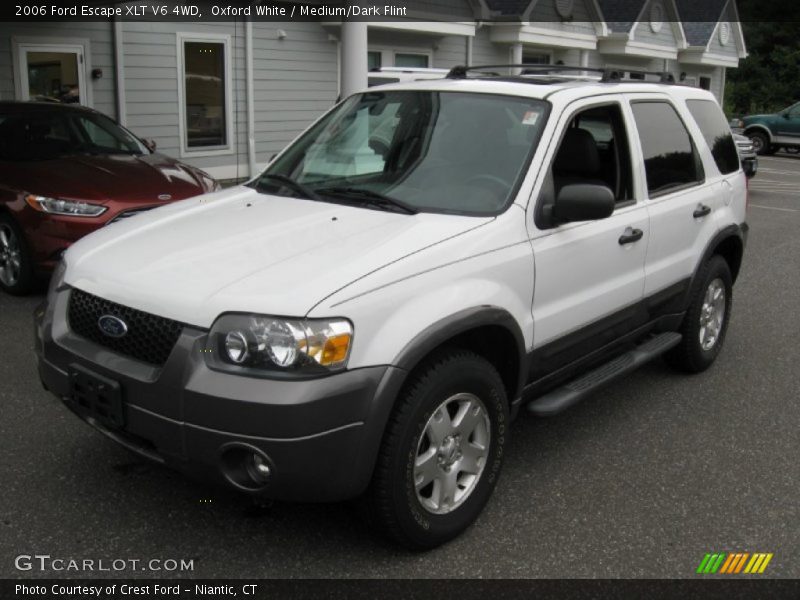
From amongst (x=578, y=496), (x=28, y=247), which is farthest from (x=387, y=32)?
(x=578, y=496)

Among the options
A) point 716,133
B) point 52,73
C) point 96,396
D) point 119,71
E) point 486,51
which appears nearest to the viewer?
point 96,396

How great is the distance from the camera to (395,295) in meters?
3.07

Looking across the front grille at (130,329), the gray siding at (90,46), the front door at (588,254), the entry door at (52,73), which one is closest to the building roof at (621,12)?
the gray siding at (90,46)

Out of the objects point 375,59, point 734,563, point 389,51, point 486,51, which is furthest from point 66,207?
point 486,51

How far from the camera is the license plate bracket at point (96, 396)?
10.2 feet

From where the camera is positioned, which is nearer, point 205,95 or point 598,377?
point 598,377

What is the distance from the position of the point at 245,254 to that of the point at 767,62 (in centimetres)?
4984

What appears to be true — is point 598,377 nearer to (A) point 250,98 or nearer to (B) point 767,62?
(A) point 250,98

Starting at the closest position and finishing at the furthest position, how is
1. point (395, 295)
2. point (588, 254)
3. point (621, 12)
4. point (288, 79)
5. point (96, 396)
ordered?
point (395, 295) < point (96, 396) < point (588, 254) < point (288, 79) < point (621, 12)

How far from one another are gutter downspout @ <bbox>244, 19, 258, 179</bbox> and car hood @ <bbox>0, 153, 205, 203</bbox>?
22.2 feet

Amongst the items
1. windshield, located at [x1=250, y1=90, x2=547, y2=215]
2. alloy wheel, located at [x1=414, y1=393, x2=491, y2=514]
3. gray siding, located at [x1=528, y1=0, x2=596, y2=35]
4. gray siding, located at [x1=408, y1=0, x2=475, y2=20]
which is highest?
gray siding, located at [x1=528, y1=0, x2=596, y2=35]

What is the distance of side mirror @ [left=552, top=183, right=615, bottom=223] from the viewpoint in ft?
11.9

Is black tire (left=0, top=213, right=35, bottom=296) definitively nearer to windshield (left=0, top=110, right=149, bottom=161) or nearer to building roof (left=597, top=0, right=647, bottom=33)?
windshield (left=0, top=110, right=149, bottom=161)

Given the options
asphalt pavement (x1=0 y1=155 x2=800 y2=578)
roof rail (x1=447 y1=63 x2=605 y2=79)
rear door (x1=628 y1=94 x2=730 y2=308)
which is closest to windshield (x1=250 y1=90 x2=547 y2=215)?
roof rail (x1=447 y1=63 x2=605 y2=79)
